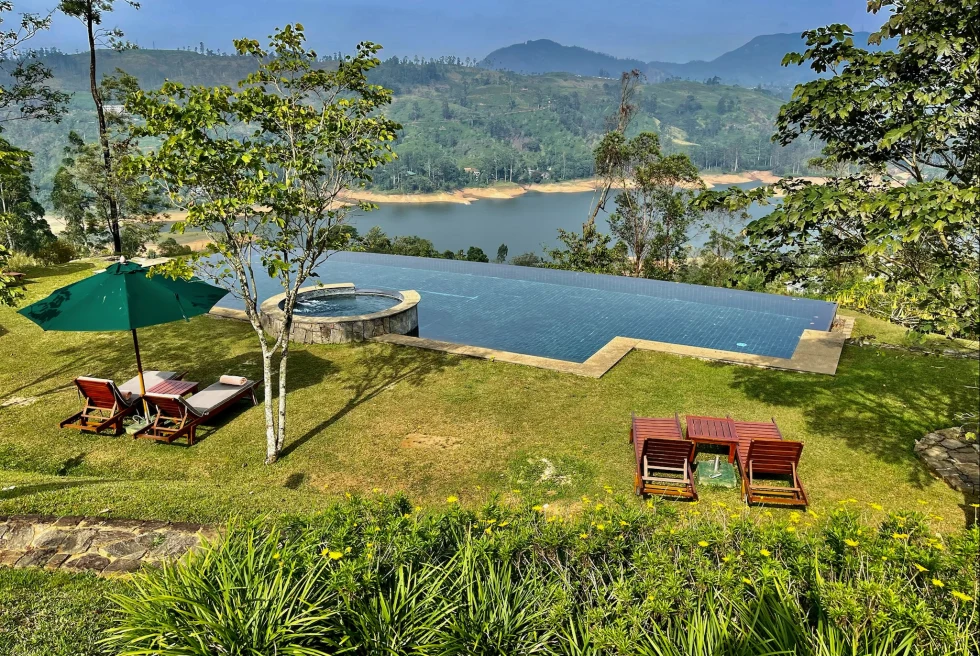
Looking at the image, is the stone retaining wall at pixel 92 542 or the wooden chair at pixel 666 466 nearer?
the stone retaining wall at pixel 92 542

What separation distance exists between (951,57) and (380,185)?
107 meters

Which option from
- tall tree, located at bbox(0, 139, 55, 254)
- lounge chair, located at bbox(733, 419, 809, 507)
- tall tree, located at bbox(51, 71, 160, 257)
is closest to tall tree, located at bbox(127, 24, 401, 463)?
lounge chair, located at bbox(733, 419, 809, 507)

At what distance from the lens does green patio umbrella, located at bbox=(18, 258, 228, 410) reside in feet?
20.7

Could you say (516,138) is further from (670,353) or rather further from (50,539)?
(50,539)

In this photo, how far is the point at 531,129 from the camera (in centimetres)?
15938

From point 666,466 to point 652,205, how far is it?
64.4 feet

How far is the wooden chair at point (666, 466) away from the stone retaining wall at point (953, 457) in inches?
102

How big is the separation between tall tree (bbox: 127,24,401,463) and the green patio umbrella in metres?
0.82

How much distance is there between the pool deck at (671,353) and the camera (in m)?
8.81

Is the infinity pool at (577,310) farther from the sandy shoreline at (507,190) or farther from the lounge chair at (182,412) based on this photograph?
the sandy shoreline at (507,190)

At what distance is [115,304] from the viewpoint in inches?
251

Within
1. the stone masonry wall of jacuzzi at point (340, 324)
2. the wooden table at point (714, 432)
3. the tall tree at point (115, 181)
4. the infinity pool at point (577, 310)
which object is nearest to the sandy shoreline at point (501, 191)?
the tall tree at point (115, 181)

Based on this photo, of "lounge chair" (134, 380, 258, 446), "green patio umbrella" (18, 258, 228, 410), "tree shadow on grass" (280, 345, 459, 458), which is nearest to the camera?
"green patio umbrella" (18, 258, 228, 410)

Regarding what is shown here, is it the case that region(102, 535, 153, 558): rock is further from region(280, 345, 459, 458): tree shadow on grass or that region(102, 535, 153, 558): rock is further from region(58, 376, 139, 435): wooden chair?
region(58, 376, 139, 435): wooden chair
